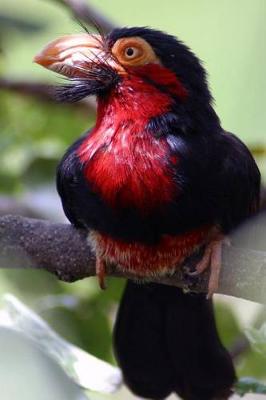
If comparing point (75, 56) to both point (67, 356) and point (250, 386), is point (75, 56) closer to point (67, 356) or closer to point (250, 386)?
point (67, 356)

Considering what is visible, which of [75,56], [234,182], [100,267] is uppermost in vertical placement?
[75,56]

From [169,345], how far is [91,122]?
3.37 feet

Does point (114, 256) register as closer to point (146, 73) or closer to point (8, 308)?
point (8, 308)

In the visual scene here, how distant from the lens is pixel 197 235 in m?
1.80

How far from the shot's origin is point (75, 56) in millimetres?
1883

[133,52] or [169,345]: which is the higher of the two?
[133,52]

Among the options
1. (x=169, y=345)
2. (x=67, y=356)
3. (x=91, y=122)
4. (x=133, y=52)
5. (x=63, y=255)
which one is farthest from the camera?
(x=91, y=122)

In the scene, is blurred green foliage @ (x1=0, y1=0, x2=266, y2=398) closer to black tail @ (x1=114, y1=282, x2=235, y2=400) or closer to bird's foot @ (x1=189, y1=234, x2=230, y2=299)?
black tail @ (x1=114, y1=282, x2=235, y2=400)

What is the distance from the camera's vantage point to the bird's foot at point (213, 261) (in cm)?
169

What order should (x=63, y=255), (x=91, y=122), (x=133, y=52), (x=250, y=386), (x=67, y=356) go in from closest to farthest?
(x=250, y=386) < (x=67, y=356) < (x=63, y=255) < (x=133, y=52) < (x=91, y=122)

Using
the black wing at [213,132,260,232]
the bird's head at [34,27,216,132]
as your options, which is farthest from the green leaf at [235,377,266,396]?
the bird's head at [34,27,216,132]

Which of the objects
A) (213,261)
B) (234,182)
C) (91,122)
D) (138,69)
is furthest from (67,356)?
(91,122)

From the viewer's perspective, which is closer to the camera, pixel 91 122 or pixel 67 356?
pixel 67 356

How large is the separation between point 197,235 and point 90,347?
525 millimetres
